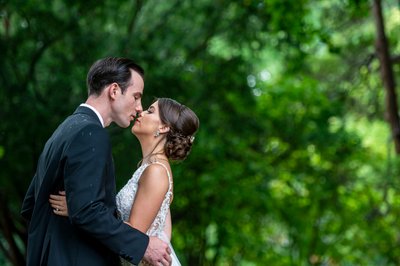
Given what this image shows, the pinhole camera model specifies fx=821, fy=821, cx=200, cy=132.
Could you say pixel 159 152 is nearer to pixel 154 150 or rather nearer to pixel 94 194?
pixel 154 150

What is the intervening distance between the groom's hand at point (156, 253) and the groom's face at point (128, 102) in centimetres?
59

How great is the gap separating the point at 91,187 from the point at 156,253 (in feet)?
1.53

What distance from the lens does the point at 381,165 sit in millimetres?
12844

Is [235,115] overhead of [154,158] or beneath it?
beneath

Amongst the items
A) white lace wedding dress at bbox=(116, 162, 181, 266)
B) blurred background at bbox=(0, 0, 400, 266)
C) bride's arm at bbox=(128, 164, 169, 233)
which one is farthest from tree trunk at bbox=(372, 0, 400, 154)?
bride's arm at bbox=(128, 164, 169, 233)

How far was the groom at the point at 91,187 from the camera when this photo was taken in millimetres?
3586

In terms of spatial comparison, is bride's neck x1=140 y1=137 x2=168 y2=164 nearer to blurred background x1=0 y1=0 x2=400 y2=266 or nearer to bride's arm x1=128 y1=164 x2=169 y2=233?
bride's arm x1=128 y1=164 x2=169 y2=233

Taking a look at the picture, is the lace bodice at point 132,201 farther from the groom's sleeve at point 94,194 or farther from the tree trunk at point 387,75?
the tree trunk at point 387,75

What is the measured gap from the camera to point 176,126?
4297 mm

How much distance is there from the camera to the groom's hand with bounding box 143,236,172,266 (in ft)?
12.3

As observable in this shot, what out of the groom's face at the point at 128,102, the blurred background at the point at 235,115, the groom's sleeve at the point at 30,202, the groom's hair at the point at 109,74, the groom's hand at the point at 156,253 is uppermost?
the groom's hair at the point at 109,74

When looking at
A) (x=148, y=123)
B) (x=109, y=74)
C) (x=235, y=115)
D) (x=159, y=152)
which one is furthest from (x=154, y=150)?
(x=235, y=115)

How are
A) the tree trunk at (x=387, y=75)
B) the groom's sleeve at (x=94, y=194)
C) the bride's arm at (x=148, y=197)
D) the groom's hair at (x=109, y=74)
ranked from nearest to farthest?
the groom's sleeve at (x=94, y=194) → the groom's hair at (x=109, y=74) → the bride's arm at (x=148, y=197) → the tree trunk at (x=387, y=75)

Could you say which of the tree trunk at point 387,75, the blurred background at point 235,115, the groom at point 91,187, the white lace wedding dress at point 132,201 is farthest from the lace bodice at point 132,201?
the tree trunk at point 387,75
